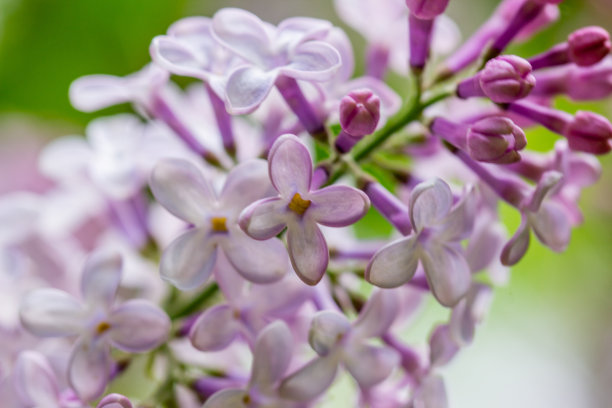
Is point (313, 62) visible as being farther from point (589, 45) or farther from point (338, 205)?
point (589, 45)

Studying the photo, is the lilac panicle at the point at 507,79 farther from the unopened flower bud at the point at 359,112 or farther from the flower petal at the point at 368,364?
the flower petal at the point at 368,364

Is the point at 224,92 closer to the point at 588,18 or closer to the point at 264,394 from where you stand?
the point at 264,394

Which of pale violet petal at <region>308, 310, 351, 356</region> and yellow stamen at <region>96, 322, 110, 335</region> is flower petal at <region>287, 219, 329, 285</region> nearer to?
pale violet petal at <region>308, 310, 351, 356</region>

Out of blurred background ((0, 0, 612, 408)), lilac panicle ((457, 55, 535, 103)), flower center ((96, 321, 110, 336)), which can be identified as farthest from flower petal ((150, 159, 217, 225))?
blurred background ((0, 0, 612, 408))

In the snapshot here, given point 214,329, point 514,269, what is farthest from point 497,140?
point 514,269

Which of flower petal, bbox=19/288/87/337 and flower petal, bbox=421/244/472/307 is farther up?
flower petal, bbox=421/244/472/307

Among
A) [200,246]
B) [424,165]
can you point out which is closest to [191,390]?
[200,246]
